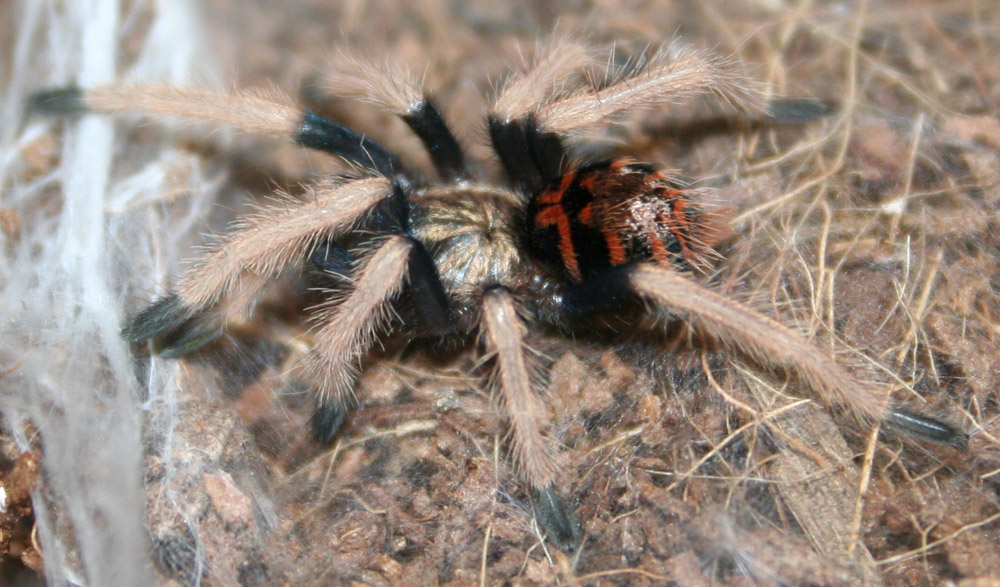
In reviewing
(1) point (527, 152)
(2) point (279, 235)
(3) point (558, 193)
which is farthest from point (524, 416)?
(1) point (527, 152)

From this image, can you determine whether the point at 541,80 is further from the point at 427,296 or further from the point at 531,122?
the point at 427,296

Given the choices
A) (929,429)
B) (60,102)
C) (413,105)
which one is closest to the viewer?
(929,429)

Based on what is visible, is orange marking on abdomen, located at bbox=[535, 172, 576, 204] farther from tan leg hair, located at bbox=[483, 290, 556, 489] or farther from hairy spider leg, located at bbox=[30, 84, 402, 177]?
hairy spider leg, located at bbox=[30, 84, 402, 177]

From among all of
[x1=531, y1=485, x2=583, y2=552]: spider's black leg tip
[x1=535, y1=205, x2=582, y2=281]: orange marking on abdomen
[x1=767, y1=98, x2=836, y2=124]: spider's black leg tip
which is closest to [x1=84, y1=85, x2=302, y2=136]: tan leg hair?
[x1=535, y1=205, x2=582, y2=281]: orange marking on abdomen

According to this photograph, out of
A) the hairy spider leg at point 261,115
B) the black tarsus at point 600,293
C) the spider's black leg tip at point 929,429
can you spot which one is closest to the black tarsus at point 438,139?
the hairy spider leg at point 261,115

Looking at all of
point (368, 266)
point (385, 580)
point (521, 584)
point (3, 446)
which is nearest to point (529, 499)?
point (521, 584)

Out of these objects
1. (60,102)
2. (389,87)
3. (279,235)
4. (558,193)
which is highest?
(60,102)

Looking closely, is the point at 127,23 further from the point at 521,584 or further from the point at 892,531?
the point at 892,531

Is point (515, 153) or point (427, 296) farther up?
point (515, 153)
